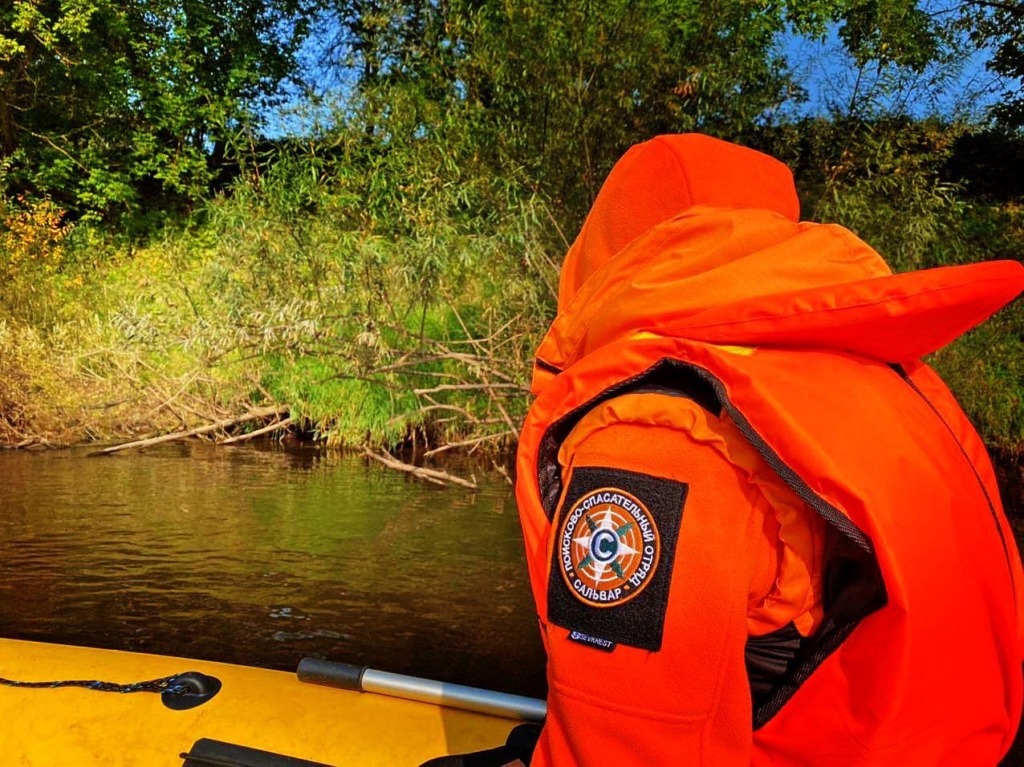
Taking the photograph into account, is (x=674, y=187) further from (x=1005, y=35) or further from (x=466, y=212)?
(x=1005, y=35)

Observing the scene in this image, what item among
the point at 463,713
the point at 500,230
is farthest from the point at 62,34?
the point at 463,713

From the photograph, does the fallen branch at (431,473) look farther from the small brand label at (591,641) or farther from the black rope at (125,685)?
the small brand label at (591,641)

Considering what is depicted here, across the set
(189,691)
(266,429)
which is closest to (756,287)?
(189,691)

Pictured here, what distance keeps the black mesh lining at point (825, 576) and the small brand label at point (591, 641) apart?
0.13 meters

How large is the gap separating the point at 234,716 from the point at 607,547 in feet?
4.01

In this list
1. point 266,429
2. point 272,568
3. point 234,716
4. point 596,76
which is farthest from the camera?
point 266,429

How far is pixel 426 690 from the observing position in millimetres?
1789

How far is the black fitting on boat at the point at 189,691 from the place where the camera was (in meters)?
1.77

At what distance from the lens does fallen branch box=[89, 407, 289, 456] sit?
7.11m

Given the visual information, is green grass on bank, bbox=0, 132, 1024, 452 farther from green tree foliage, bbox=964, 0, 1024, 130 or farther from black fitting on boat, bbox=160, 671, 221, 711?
black fitting on boat, bbox=160, 671, 221, 711

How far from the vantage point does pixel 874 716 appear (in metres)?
0.74

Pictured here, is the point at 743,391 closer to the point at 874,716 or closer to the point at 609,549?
the point at 609,549

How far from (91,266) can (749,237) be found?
11.6 metres

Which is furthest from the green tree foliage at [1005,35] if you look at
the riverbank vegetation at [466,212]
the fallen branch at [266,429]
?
the fallen branch at [266,429]
